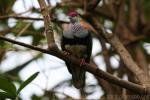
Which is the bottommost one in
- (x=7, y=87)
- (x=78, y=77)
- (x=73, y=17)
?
(x=7, y=87)

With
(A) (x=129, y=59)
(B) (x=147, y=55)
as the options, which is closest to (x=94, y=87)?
(B) (x=147, y=55)

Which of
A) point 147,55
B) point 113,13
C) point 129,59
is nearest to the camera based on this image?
point 129,59

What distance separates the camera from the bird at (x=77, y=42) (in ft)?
10.6

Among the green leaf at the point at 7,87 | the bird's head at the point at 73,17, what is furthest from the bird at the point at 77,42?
the green leaf at the point at 7,87

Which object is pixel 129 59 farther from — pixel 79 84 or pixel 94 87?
pixel 94 87

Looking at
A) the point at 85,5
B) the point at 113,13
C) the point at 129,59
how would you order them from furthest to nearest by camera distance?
the point at 113,13 < the point at 85,5 < the point at 129,59

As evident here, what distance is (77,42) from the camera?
3.27 metres

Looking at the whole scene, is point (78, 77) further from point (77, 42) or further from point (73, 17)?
point (73, 17)

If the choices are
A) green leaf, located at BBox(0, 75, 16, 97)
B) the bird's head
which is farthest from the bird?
green leaf, located at BBox(0, 75, 16, 97)

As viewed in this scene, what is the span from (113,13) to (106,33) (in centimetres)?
67

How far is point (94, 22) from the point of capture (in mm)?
3363

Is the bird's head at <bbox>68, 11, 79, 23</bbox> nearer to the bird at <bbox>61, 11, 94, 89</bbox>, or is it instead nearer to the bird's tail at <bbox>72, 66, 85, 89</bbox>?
the bird at <bbox>61, 11, 94, 89</bbox>

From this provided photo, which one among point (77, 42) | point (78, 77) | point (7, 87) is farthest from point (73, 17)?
point (7, 87)

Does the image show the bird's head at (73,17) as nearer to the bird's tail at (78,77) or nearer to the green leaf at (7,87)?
the bird's tail at (78,77)
